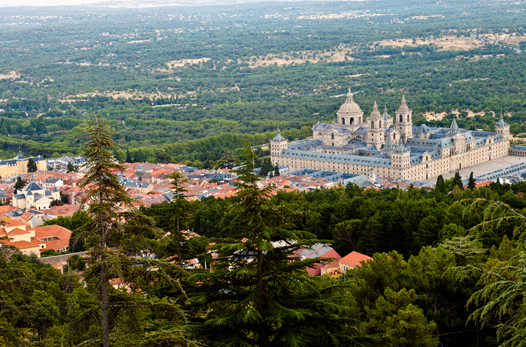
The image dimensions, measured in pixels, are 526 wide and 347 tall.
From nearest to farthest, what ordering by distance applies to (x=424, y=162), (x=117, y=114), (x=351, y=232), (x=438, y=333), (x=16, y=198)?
Answer: (x=438, y=333) → (x=351, y=232) → (x=16, y=198) → (x=424, y=162) → (x=117, y=114)

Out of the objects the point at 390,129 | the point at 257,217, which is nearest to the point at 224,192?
the point at 390,129

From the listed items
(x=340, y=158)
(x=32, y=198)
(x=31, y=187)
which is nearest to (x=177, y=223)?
(x=32, y=198)

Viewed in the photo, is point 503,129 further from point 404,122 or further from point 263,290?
point 263,290

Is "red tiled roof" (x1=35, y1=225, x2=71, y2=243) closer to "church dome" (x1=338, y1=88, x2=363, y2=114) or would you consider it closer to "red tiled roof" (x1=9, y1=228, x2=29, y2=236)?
"red tiled roof" (x1=9, y1=228, x2=29, y2=236)

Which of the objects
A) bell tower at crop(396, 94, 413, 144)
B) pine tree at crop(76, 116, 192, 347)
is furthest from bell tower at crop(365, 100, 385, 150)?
pine tree at crop(76, 116, 192, 347)

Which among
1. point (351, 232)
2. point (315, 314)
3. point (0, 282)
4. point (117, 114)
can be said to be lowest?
point (117, 114)

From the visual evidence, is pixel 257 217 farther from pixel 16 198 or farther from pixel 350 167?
pixel 350 167
